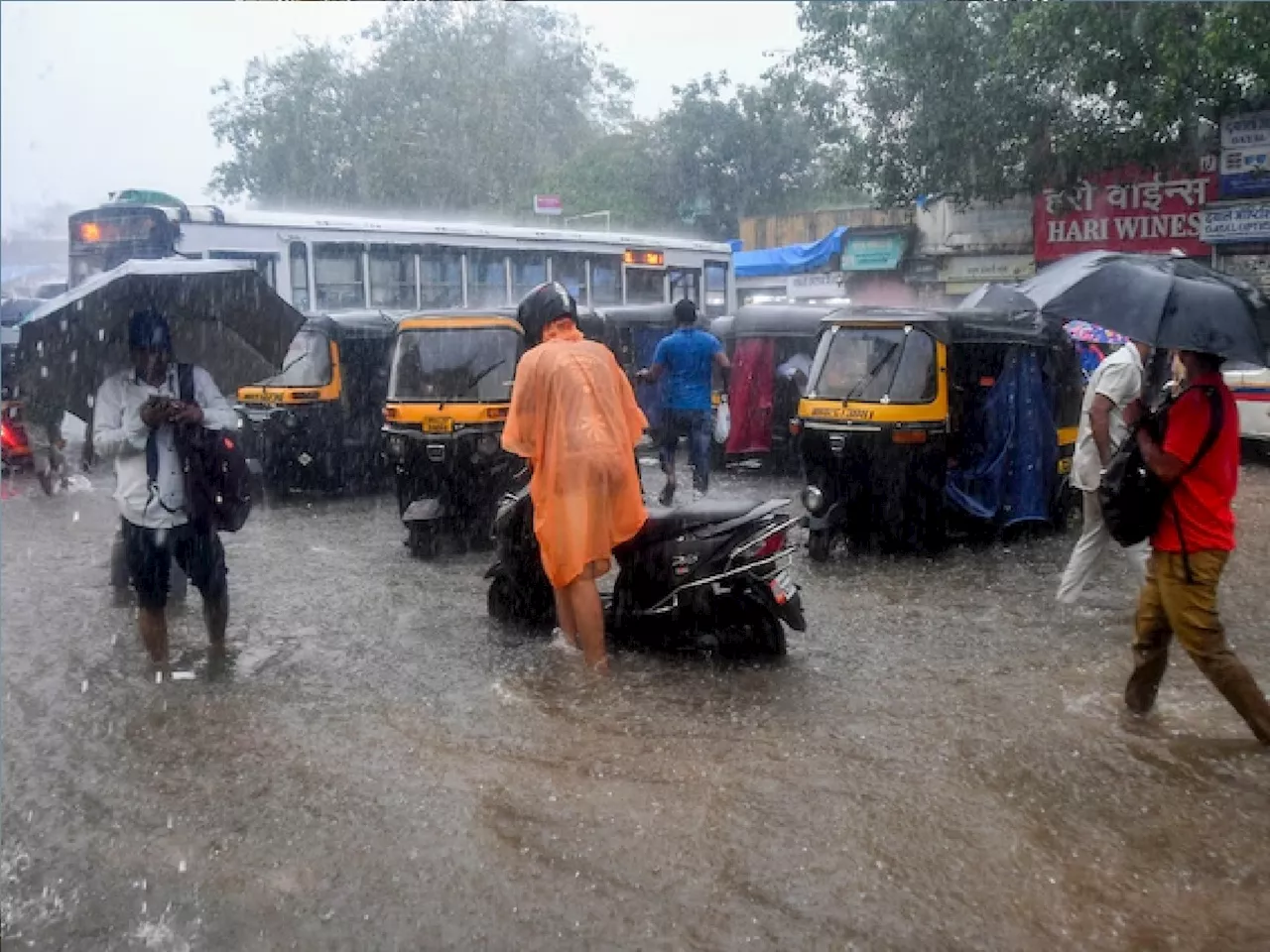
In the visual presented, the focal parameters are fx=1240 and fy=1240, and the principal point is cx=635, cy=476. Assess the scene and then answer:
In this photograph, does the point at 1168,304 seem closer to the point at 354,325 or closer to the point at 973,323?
the point at 973,323

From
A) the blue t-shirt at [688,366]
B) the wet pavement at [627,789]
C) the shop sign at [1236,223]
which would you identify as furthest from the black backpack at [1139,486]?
the shop sign at [1236,223]

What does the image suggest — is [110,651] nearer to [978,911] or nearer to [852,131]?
[978,911]

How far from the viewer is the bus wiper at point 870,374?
28.8 feet

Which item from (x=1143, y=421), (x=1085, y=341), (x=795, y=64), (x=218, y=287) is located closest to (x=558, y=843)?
(x=1143, y=421)

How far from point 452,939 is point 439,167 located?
3205 cm

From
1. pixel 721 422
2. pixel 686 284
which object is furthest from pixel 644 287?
pixel 721 422

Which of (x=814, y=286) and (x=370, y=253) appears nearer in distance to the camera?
(x=370, y=253)

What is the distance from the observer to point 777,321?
42.9 feet

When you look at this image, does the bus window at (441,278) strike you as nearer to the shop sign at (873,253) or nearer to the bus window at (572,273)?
the bus window at (572,273)

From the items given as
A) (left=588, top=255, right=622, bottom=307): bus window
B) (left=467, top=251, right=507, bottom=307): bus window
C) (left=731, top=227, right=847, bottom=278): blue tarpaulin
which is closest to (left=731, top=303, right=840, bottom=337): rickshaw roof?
(left=467, top=251, right=507, bottom=307): bus window

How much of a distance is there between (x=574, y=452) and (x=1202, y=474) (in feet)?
8.64

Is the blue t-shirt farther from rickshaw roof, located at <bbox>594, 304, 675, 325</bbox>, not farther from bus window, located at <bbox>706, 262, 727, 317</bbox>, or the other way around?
bus window, located at <bbox>706, 262, 727, 317</bbox>

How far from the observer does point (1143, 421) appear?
4.90 m

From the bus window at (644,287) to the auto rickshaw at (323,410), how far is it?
27.0 ft
